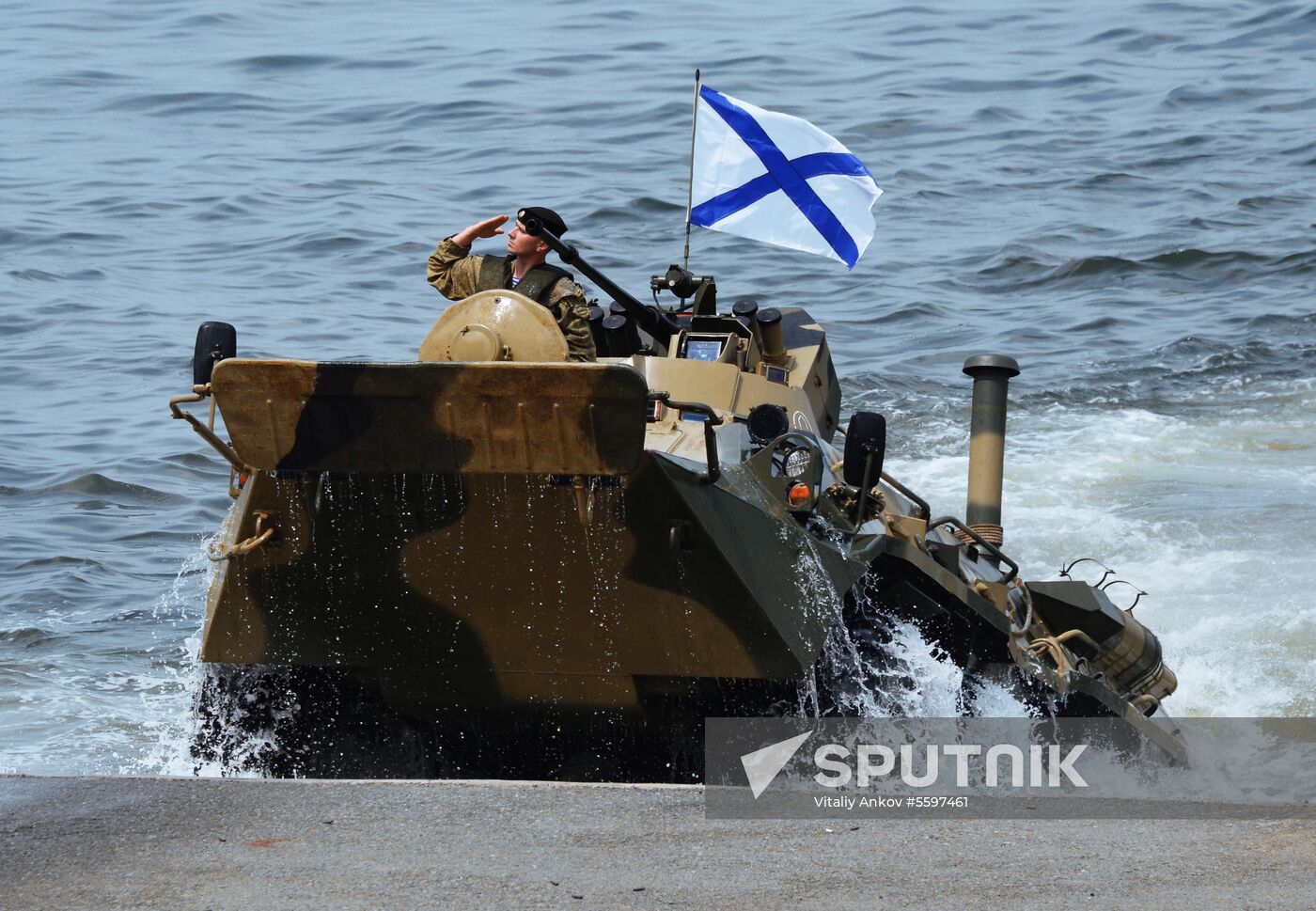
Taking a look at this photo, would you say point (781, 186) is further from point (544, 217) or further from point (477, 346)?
point (477, 346)

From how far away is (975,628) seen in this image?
7852 millimetres

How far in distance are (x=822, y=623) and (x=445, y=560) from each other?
140 centimetres

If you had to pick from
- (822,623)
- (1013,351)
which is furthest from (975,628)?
(1013,351)

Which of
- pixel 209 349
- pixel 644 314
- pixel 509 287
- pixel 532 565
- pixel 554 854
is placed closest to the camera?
pixel 554 854

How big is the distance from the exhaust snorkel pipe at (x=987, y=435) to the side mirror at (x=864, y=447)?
7.73 ft

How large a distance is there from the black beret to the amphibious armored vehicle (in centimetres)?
11

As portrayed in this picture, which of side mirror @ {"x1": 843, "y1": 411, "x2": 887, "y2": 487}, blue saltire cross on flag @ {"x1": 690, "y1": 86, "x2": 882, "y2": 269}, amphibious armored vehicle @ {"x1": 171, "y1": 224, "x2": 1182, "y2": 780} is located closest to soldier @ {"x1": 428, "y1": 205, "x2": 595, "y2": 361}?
amphibious armored vehicle @ {"x1": 171, "y1": 224, "x2": 1182, "y2": 780}

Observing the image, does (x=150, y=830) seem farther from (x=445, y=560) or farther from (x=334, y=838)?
(x=445, y=560)

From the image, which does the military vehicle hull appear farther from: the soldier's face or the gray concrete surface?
the soldier's face

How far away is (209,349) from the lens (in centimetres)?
661

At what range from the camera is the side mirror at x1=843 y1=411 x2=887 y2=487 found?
6.91m

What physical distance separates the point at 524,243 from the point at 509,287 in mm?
289

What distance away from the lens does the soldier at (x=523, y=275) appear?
7.31 m

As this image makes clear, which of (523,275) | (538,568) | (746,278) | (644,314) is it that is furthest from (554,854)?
(746,278)
